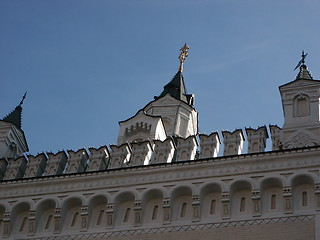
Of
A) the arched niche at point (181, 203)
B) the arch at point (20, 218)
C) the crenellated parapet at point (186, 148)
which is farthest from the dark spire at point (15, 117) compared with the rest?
the arched niche at point (181, 203)

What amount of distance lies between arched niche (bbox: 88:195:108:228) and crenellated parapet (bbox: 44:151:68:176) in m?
1.32

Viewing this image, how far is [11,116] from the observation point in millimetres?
19766

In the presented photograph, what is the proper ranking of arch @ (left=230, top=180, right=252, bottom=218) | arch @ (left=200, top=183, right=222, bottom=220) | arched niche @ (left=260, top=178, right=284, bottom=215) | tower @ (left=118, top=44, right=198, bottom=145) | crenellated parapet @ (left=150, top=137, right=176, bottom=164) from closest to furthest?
1. arched niche @ (left=260, top=178, right=284, bottom=215)
2. arch @ (left=230, top=180, right=252, bottom=218)
3. arch @ (left=200, top=183, right=222, bottom=220)
4. crenellated parapet @ (left=150, top=137, right=176, bottom=164)
5. tower @ (left=118, top=44, right=198, bottom=145)

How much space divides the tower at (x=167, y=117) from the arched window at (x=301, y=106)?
3725mm

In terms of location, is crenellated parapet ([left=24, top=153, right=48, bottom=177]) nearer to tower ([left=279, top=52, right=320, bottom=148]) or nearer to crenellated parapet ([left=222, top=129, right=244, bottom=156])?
crenellated parapet ([left=222, top=129, right=244, bottom=156])

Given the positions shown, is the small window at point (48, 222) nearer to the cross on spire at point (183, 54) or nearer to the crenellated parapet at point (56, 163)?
the crenellated parapet at point (56, 163)

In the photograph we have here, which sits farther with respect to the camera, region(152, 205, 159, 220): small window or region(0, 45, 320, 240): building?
region(152, 205, 159, 220): small window

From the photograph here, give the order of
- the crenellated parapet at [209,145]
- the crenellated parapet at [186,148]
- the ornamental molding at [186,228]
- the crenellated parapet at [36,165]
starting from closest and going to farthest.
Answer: the ornamental molding at [186,228], the crenellated parapet at [209,145], the crenellated parapet at [186,148], the crenellated parapet at [36,165]

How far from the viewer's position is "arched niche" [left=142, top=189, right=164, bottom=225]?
15273 mm

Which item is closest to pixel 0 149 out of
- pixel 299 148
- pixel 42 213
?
pixel 42 213

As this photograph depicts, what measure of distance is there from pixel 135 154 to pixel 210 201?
7.37ft

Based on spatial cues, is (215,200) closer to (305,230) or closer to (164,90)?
(305,230)

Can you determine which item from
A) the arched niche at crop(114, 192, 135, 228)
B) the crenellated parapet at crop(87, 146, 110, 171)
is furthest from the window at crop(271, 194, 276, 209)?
the crenellated parapet at crop(87, 146, 110, 171)

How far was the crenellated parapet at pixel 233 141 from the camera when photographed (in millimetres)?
15790
